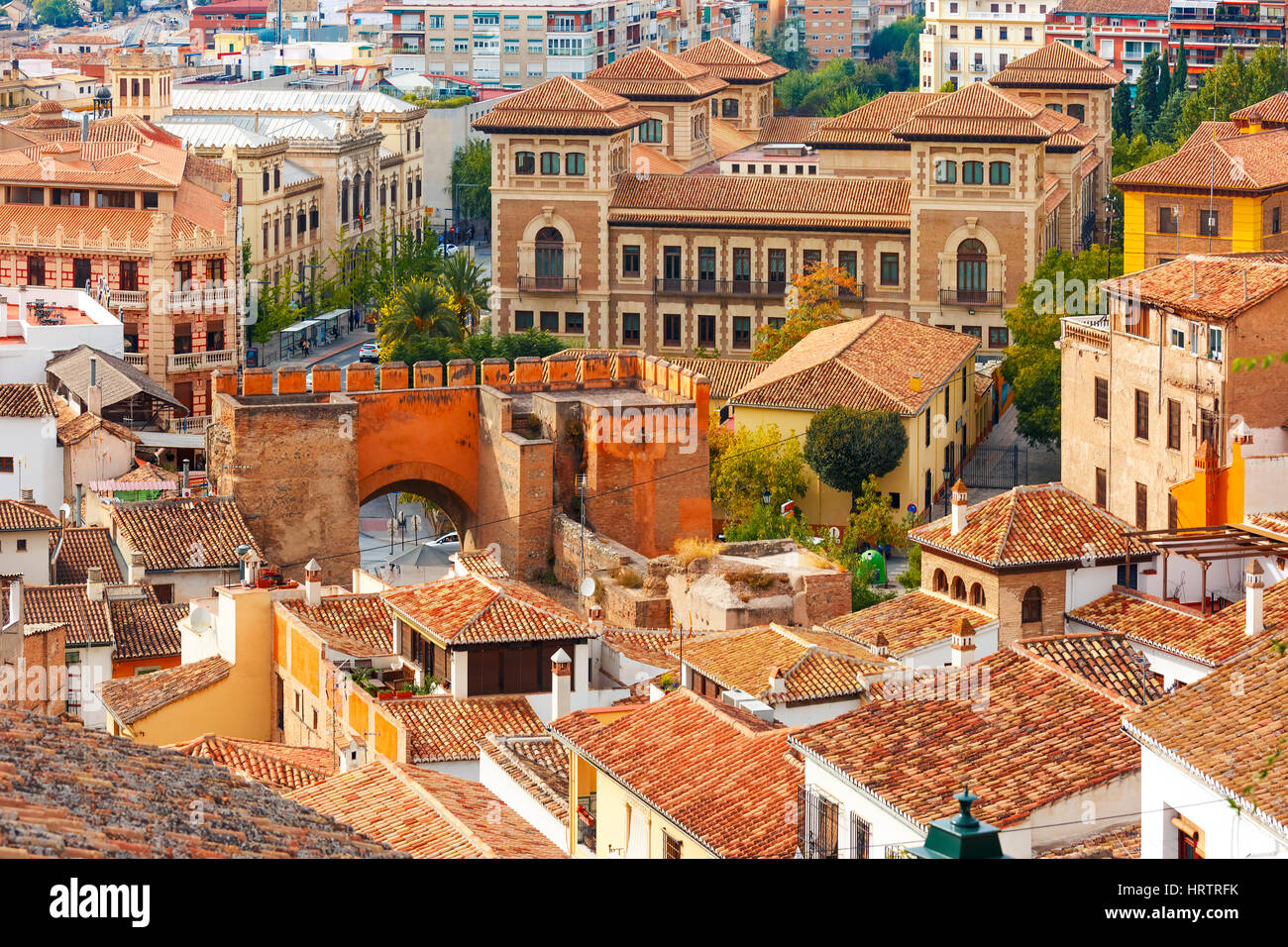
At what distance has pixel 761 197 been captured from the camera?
73.5m

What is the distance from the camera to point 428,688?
31.3m

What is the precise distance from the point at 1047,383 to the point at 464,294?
1952 centimetres

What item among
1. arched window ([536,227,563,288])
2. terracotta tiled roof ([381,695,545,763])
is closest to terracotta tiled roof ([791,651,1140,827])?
terracotta tiled roof ([381,695,545,763])

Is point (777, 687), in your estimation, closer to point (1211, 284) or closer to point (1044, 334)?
point (1211, 284)

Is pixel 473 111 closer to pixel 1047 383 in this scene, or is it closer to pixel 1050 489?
pixel 1047 383

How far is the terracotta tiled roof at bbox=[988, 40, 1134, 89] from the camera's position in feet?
293

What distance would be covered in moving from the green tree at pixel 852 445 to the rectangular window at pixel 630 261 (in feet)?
65.0

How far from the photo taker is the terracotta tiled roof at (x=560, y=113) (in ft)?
244

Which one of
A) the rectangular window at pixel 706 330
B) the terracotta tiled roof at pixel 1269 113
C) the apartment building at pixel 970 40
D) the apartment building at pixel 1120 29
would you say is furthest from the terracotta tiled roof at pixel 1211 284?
the apartment building at pixel 970 40

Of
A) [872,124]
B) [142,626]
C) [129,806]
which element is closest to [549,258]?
[872,124]

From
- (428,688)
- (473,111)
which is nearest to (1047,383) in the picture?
(428,688)

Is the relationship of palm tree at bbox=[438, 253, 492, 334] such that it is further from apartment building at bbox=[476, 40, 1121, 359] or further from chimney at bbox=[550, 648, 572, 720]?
chimney at bbox=[550, 648, 572, 720]

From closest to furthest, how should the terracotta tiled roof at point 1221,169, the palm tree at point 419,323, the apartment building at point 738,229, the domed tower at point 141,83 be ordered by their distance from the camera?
1. the terracotta tiled roof at point 1221,169
2. the palm tree at point 419,323
3. the apartment building at point 738,229
4. the domed tower at point 141,83

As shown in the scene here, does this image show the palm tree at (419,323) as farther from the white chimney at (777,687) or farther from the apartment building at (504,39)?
the apartment building at (504,39)
